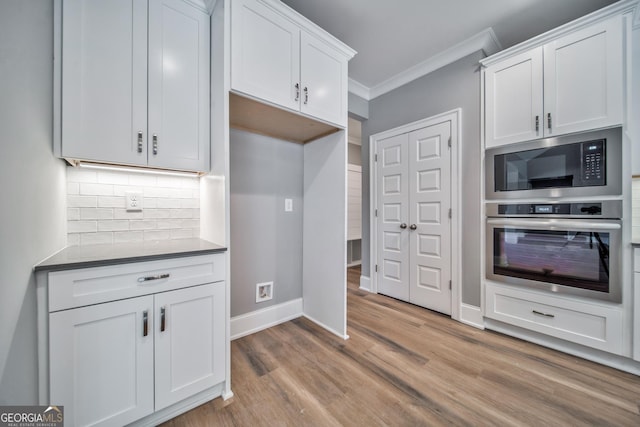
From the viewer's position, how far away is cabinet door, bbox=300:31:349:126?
66.9 inches

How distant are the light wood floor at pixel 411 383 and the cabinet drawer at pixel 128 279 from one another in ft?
2.42

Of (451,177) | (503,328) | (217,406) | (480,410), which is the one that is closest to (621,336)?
(503,328)

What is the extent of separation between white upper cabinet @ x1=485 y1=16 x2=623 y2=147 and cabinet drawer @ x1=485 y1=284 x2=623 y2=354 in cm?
131

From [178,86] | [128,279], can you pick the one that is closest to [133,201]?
[128,279]

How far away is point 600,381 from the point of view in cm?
149

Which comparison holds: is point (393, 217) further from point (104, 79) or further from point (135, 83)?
point (104, 79)

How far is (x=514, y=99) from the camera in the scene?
1985 mm

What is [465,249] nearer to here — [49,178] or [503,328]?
[503,328]

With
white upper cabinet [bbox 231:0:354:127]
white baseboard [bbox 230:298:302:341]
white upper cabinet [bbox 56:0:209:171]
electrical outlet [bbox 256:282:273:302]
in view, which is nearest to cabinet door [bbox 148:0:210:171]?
white upper cabinet [bbox 56:0:209:171]

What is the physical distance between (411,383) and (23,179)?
87.8 inches

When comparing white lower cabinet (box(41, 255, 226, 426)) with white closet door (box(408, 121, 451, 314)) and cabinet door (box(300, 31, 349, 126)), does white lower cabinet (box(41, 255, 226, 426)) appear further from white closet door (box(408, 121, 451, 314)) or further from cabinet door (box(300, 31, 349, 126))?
white closet door (box(408, 121, 451, 314))

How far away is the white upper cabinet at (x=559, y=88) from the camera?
160 cm

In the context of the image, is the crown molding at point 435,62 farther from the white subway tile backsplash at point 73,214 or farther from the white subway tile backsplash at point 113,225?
the white subway tile backsplash at point 73,214

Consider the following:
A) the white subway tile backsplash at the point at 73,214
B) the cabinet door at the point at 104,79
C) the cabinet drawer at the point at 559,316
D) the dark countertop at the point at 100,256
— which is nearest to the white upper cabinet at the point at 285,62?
the cabinet door at the point at 104,79
